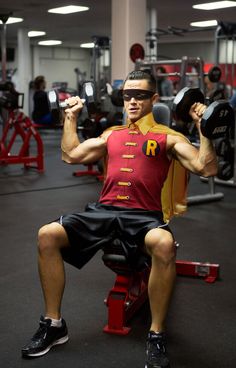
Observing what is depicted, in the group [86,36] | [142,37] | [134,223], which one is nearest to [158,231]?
[134,223]

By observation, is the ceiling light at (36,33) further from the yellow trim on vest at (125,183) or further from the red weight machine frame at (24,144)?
the yellow trim on vest at (125,183)

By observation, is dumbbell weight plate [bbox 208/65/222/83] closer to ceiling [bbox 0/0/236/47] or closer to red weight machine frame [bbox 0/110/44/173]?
red weight machine frame [bbox 0/110/44/173]

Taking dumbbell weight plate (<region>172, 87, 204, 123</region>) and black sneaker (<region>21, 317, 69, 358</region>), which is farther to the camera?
dumbbell weight plate (<region>172, 87, 204, 123</region>)

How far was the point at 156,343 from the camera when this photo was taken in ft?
5.68

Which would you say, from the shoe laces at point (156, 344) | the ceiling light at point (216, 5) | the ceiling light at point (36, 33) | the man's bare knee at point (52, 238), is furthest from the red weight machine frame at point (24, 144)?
the ceiling light at point (36, 33)

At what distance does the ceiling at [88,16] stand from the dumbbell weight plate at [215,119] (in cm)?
562

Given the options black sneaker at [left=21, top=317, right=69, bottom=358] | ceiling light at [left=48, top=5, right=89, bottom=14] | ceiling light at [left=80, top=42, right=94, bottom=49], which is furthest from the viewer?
ceiling light at [left=80, top=42, right=94, bottom=49]

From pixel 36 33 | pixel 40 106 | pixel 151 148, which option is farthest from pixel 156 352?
pixel 36 33

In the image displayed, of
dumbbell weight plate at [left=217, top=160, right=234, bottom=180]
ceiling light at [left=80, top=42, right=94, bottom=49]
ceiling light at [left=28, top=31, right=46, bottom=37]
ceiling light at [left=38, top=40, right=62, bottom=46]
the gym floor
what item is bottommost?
the gym floor

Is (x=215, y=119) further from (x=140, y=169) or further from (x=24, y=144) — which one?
(x=24, y=144)

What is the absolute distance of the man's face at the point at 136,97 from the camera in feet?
6.67

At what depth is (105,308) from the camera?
87.6 inches

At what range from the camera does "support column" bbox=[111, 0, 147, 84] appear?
5961mm

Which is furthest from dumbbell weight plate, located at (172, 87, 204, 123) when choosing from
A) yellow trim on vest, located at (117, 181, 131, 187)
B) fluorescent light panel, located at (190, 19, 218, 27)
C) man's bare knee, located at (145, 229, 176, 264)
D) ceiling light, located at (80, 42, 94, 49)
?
ceiling light, located at (80, 42, 94, 49)
